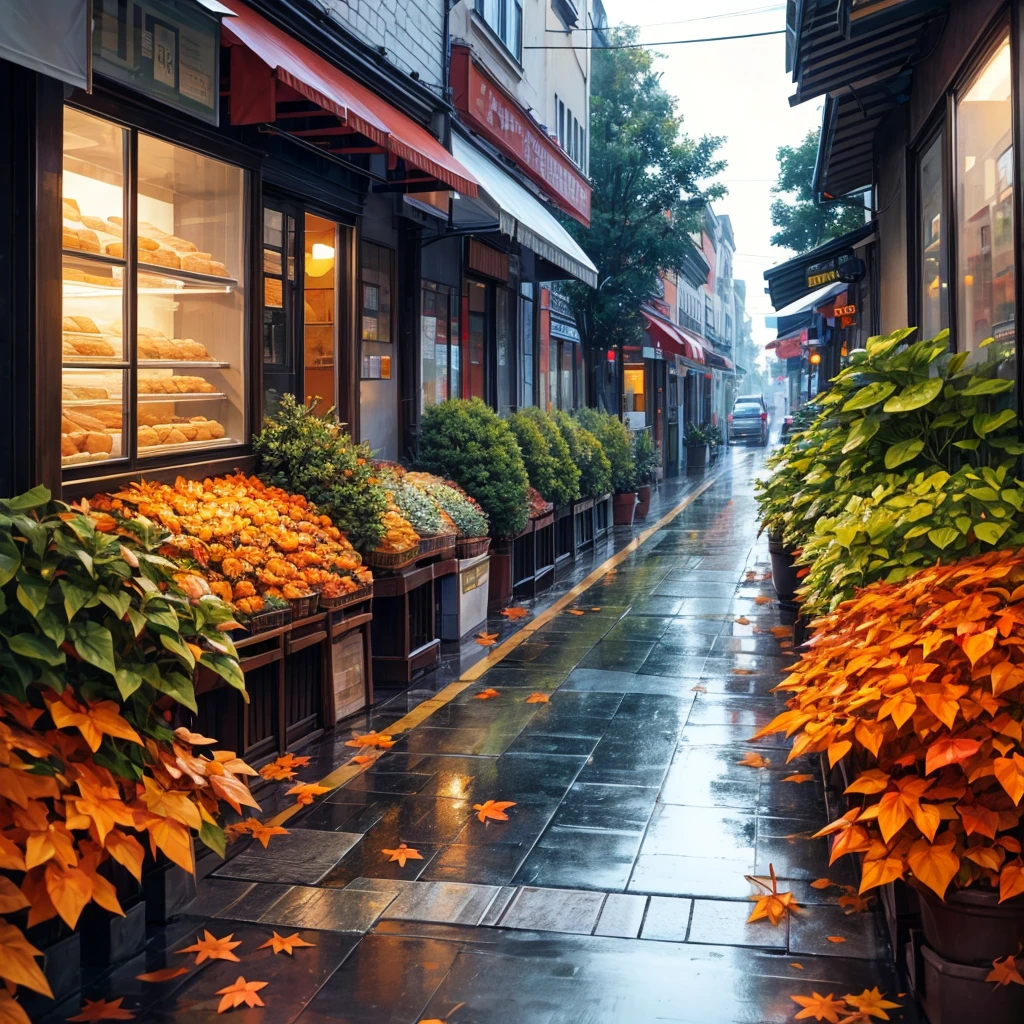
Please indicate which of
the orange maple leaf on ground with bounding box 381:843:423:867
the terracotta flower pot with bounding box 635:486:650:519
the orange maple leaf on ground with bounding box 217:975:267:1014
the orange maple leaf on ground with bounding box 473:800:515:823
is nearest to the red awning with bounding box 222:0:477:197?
the orange maple leaf on ground with bounding box 473:800:515:823

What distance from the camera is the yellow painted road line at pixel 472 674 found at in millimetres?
6723

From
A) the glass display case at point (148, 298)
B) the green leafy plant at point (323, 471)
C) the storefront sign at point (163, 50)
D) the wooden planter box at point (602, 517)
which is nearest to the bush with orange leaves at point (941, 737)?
the glass display case at point (148, 298)

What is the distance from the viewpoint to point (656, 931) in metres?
4.70

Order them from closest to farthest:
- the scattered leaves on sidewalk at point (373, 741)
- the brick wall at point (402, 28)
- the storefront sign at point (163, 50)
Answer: the storefront sign at point (163, 50)
the scattered leaves on sidewalk at point (373, 741)
the brick wall at point (402, 28)

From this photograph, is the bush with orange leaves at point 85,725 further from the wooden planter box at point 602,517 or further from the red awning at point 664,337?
the red awning at point 664,337

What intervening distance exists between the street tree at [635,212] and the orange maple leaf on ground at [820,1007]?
861 inches

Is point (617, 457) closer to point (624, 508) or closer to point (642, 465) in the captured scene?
point (624, 508)

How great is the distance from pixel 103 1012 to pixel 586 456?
12784mm

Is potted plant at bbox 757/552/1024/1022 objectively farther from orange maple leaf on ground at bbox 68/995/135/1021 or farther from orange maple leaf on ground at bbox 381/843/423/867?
orange maple leaf on ground at bbox 68/995/135/1021

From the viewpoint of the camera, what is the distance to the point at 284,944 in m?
4.59

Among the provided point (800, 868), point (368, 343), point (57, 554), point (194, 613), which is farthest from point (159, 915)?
point (368, 343)

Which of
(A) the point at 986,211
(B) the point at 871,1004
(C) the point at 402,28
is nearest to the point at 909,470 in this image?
(A) the point at 986,211

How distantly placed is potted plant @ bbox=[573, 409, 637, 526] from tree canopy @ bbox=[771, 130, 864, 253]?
44.3 ft

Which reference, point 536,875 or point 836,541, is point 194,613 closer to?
point 536,875
